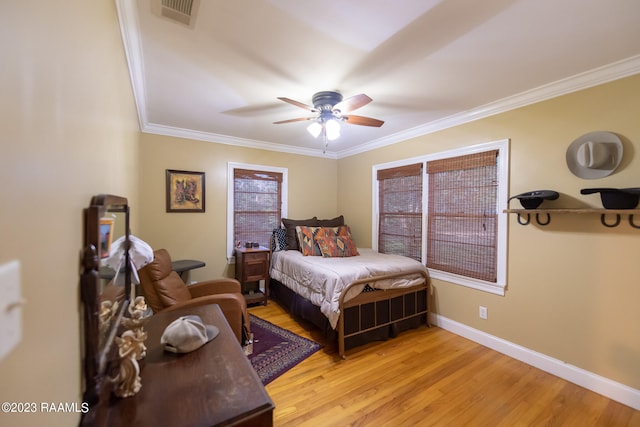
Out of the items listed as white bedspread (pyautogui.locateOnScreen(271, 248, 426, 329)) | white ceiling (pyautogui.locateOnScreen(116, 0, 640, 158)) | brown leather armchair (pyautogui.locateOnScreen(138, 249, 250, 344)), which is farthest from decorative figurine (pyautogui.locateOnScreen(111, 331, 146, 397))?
white bedspread (pyautogui.locateOnScreen(271, 248, 426, 329))

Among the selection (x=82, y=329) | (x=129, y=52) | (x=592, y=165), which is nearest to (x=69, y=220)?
(x=82, y=329)

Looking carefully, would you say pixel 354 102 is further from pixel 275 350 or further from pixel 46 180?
pixel 275 350

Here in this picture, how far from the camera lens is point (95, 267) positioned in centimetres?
77

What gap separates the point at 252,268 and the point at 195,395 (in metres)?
2.80

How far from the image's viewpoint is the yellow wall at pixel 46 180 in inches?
16.1

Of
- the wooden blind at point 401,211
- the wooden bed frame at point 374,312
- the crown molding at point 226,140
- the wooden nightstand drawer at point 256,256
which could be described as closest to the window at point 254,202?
the crown molding at point 226,140

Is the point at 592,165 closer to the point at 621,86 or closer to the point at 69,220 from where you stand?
the point at 621,86

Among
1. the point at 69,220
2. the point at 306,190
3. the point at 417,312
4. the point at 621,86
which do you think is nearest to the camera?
the point at 69,220

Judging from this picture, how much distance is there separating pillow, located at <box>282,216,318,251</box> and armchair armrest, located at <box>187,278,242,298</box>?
1.33m

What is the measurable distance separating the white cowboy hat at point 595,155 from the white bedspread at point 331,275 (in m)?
1.67

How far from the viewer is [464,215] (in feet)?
9.62

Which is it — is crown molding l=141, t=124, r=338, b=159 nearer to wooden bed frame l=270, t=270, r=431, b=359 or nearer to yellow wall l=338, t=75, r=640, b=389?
wooden bed frame l=270, t=270, r=431, b=359

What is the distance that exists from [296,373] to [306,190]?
2.91 m

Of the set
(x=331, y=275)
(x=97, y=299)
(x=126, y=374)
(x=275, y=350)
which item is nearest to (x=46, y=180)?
(x=97, y=299)
